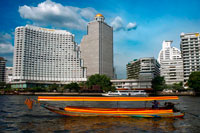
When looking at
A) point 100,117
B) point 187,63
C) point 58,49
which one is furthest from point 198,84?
point 58,49

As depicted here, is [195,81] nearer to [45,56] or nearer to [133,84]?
[133,84]

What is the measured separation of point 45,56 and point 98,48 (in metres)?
52.5

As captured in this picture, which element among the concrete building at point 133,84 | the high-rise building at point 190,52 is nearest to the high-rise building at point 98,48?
the concrete building at point 133,84

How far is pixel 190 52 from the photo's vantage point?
122 m

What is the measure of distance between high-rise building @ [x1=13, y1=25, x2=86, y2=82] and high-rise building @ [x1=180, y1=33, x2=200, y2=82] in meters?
91.4

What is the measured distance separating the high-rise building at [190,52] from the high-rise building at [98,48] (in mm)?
83166

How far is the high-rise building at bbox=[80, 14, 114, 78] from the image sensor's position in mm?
184750

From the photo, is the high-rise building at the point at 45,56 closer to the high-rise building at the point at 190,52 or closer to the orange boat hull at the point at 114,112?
the high-rise building at the point at 190,52

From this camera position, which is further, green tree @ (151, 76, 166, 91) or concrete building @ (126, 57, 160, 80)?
concrete building @ (126, 57, 160, 80)

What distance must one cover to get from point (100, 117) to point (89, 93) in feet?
298

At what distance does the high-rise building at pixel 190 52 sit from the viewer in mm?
120625

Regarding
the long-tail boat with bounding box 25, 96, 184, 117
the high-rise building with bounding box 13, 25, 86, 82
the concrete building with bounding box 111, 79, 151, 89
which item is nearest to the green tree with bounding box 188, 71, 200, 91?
the concrete building with bounding box 111, 79, 151, 89

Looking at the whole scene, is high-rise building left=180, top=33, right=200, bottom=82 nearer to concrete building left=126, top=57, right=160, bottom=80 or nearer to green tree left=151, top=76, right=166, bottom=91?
green tree left=151, top=76, right=166, bottom=91

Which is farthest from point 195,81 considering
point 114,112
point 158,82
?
point 114,112
